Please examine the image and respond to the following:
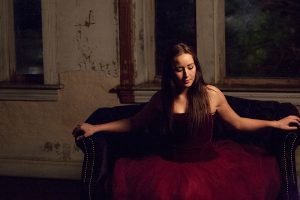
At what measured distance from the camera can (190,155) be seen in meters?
3.56

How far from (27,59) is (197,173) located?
8.69 feet

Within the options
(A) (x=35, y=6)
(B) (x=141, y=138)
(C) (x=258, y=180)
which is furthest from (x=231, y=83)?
(A) (x=35, y=6)

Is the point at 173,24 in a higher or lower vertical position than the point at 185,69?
higher

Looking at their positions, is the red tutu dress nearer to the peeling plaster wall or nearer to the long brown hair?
the long brown hair

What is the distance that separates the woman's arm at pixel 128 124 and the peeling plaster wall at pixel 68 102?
1.28 meters

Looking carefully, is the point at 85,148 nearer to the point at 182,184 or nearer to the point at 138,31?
the point at 182,184

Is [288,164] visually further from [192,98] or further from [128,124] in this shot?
[128,124]

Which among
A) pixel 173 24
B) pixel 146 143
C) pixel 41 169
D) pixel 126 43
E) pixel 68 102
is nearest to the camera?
pixel 146 143

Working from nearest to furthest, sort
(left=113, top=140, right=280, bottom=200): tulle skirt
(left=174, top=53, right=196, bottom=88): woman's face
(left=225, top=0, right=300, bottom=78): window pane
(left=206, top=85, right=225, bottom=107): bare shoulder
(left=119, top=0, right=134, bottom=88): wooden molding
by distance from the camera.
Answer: (left=113, top=140, right=280, bottom=200): tulle skirt
(left=174, top=53, right=196, bottom=88): woman's face
(left=206, top=85, right=225, bottom=107): bare shoulder
(left=225, top=0, right=300, bottom=78): window pane
(left=119, top=0, right=134, bottom=88): wooden molding

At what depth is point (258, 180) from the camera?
343 centimetres

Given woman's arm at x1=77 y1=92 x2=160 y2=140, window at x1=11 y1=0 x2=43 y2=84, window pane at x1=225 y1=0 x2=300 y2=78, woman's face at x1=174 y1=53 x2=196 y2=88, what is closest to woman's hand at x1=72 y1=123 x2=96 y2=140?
woman's arm at x1=77 y1=92 x2=160 y2=140

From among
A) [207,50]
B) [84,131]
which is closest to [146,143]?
[84,131]

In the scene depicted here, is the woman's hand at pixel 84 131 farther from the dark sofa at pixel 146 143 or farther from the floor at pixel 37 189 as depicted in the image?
the floor at pixel 37 189

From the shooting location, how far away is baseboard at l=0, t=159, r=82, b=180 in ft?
17.3
